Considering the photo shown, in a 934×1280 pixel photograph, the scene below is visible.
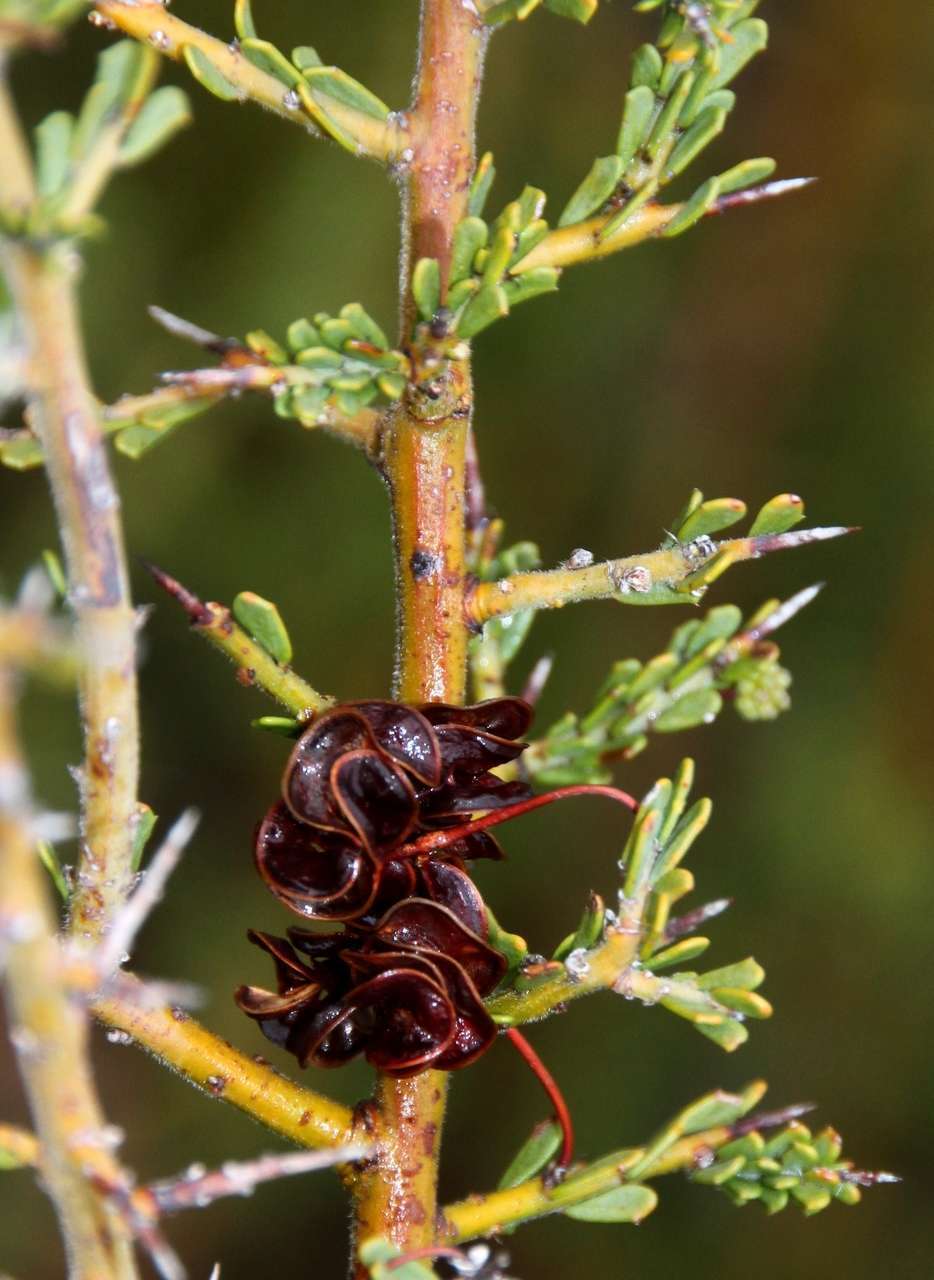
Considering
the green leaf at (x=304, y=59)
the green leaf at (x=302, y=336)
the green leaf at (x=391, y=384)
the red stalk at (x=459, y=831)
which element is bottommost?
the red stalk at (x=459, y=831)

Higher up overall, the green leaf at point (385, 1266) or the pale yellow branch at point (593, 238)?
the pale yellow branch at point (593, 238)

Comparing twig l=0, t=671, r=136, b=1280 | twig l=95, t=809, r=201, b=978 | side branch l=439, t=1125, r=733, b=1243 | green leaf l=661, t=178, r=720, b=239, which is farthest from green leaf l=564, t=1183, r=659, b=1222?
green leaf l=661, t=178, r=720, b=239

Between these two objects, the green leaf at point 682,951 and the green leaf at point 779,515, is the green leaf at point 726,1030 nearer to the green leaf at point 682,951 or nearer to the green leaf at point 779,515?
the green leaf at point 682,951

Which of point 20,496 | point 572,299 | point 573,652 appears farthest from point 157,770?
point 572,299

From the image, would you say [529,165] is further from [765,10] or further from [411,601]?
[411,601]

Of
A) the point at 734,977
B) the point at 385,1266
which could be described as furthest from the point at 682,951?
the point at 385,1266

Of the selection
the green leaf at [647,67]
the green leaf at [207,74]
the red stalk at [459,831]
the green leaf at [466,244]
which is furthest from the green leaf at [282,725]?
the green leaf at [647,67]

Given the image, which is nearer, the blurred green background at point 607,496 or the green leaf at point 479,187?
the green leaf at point 479,187
